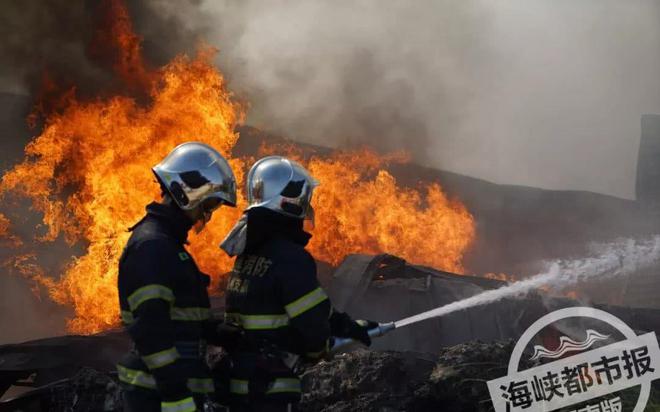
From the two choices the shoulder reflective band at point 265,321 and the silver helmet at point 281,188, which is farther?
the silver helmet at point 281,188

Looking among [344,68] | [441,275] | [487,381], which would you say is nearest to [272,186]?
[487,381]

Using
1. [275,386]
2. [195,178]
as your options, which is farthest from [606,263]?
[195,178]

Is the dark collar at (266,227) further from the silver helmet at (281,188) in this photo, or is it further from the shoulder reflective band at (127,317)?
the shoulder reflective band at (127,317)

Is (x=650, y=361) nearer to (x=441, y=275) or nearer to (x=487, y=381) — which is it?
(x=487, y=381)

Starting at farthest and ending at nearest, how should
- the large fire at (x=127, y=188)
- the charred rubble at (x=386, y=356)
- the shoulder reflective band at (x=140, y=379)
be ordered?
the large fire at (x=127, y=188)
the charred rubble at (x=386, y=356)
the shoulder reflective band at (x=140, y=379)

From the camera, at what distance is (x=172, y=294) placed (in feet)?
10.7

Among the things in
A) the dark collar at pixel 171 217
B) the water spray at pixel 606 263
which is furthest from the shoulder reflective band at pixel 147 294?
the water spray at pixel 606 263

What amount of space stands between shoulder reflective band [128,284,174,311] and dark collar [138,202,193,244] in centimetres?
41

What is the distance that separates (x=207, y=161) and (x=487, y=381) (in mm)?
3743

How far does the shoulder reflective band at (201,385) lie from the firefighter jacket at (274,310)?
0.18m

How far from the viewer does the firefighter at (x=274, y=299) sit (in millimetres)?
3457

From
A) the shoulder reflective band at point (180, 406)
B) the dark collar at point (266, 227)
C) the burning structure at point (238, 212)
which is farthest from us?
the burning structure at point (238, 212)

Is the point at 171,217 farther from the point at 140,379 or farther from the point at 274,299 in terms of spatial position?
the point at 140,379

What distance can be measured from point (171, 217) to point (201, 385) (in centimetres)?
95
